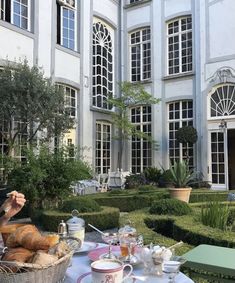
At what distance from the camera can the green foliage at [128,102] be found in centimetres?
1386

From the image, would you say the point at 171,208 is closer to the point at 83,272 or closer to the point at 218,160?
the point at 83,272

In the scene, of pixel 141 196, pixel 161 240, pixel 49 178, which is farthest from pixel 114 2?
pixel 161 240

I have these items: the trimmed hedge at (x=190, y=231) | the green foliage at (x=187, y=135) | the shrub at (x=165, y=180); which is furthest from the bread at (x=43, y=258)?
the green foliage at (x=187, y=135)

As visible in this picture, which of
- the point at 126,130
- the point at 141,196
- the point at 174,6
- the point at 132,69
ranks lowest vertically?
the point at 141,196

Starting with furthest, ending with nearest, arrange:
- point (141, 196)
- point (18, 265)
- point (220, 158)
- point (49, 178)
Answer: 1. point (220, 158)
2. point (141, 196)
3. point (49, 178)
4. point (18, 265)

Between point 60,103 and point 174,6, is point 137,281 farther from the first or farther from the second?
point 174,6

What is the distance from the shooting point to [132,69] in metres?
16.0

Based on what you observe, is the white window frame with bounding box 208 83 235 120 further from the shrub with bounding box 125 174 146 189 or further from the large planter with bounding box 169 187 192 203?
the large planter with bounding box 169 187 192 203

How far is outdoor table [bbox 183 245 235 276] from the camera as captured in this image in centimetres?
265

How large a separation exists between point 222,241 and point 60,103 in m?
7.07

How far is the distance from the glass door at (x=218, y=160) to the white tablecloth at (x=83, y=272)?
38.5 feet

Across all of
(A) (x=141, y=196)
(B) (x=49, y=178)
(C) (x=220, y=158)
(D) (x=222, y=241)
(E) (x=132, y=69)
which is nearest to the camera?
(D) (x=222, y=241)

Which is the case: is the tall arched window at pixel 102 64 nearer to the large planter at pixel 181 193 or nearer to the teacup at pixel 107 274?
the large planter at pixel 181 193

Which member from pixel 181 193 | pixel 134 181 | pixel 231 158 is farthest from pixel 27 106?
pixel 231 158
